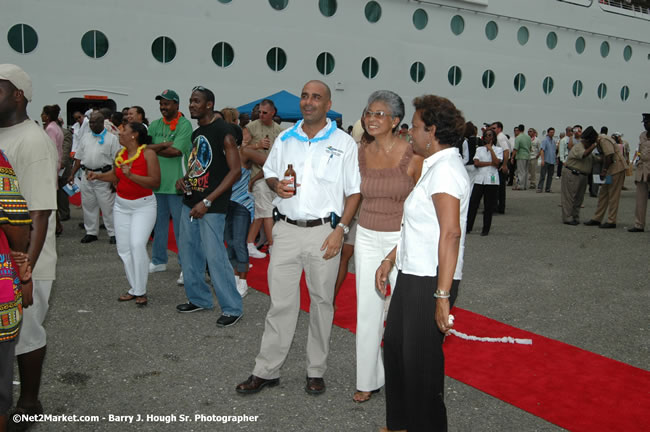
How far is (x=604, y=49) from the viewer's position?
1400 inches

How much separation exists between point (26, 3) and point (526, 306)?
1879 cm

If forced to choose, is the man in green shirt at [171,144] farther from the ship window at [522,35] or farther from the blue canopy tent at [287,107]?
the ship window at [522,35]

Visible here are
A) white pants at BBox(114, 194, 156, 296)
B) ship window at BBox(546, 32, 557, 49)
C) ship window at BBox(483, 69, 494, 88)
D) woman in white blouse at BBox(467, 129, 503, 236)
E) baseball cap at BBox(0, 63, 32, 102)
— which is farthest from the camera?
ship window at BBox(546, 32, 557, 49)

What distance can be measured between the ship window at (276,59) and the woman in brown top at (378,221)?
20.1 metres

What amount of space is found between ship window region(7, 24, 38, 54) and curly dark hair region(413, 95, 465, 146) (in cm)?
1949

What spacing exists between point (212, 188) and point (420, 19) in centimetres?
2417

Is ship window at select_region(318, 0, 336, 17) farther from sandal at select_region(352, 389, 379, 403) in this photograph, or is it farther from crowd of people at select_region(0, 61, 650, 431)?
sandal at select_region(352, 389, 379, 403)

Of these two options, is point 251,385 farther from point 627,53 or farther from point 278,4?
point 627,53

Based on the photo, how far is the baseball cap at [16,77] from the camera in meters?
3.27

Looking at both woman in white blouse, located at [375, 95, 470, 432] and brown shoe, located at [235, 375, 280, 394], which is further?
brown shoe, located at [235, 375, 280, 394]

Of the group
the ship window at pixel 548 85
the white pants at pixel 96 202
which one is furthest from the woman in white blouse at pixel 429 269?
the ship window at pixel 548 85

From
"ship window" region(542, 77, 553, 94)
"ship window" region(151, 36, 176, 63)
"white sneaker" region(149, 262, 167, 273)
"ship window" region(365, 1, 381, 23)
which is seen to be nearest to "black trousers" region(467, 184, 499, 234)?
"white sneaker" region(149, 262, 167, 273)

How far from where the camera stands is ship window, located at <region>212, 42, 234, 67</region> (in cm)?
2208

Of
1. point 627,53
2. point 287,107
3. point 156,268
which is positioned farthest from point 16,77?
point 627,53
